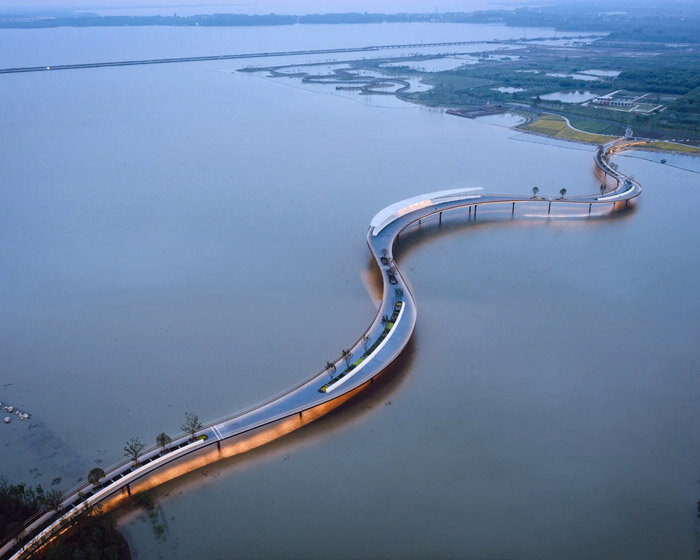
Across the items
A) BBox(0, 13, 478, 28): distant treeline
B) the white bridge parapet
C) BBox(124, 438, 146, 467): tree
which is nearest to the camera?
BBox(124, 438, 146, 467): tree

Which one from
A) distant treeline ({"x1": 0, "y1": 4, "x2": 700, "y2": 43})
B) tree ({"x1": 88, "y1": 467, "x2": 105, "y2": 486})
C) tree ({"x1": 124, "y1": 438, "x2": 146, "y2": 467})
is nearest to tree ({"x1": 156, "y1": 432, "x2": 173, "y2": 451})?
tree ({"x1": 124, "y1": 438, "x2": 146, "y2": 467})

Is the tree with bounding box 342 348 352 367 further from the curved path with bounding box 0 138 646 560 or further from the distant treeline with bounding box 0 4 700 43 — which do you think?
the distant treeline with bounding box 0 4 700 43

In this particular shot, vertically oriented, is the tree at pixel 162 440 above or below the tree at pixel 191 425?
below

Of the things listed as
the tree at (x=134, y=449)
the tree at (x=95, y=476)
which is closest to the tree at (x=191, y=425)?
the tree at (x=134, y=449)

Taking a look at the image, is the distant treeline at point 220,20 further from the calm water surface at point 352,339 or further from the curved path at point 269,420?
the curved path at point 269,420

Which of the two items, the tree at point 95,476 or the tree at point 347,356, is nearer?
the tree at point 95,476

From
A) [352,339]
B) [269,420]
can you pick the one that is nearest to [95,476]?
[269,420]
